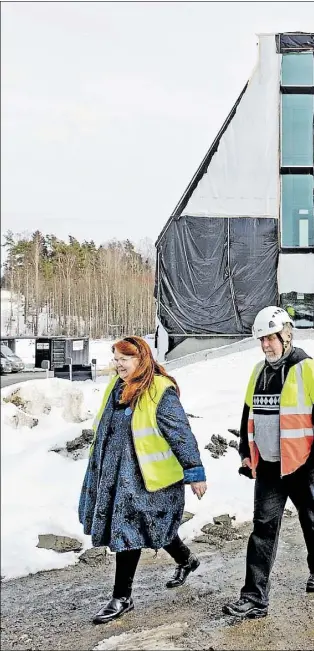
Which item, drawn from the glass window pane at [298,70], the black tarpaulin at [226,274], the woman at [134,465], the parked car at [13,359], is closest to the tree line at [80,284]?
the parked car at [13,359]

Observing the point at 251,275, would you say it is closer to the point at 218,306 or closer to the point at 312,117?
Result: the point at 218,306

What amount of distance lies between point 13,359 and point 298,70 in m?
2.01

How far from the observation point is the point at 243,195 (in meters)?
3.57

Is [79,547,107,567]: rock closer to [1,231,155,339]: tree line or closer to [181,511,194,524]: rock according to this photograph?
[181,511,194,524]: rock

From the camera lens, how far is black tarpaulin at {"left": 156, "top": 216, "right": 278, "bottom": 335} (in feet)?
11.4

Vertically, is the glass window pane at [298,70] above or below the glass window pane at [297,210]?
above

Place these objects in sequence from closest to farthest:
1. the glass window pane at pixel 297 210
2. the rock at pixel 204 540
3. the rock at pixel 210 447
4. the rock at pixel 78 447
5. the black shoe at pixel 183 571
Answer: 1. the black shoe at pixel 183 571
2. the rock at pixel 78 447
3. the rock at pixel 204 540
4. the rock at pixel 210 447
5. the glass window pane at pixel 297 210

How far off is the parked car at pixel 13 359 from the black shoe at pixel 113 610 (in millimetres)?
797

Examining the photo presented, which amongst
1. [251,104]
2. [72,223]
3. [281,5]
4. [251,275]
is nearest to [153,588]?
[72,223]

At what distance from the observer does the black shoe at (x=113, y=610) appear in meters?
2.16

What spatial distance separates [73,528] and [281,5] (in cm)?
235

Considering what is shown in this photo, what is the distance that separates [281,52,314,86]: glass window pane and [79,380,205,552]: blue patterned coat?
71.8 inches

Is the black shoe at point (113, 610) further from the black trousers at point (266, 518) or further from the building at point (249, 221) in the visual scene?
the building at point (249, 221)

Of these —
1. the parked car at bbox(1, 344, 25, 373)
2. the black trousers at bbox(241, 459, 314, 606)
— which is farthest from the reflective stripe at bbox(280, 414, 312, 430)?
the parked car at bbox(1, 344, 25, 373)
